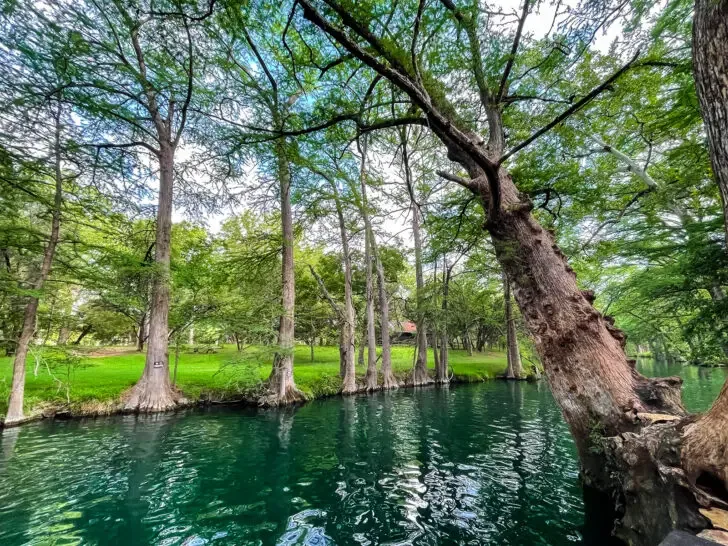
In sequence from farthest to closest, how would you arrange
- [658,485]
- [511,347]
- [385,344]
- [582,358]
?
[511,347], [385,344], [582,358], [658,485]

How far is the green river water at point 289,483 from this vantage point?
3.52 meters

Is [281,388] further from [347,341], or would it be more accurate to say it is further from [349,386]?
[347,341]

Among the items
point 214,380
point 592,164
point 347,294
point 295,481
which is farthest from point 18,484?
point 592,164

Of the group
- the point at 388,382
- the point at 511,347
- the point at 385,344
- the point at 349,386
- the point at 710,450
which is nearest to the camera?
the point at 710,450

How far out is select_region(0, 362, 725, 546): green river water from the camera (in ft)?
11.5

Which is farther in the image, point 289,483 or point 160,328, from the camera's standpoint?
point 160,328

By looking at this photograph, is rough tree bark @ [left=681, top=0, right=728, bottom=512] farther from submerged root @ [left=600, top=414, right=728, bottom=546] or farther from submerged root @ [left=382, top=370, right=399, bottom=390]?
submerged root @ [left=382, top=370, right=399, bottom=390]

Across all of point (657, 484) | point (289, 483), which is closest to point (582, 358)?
point (657, 484)

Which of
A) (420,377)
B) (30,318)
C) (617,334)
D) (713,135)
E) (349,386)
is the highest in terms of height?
(713,135)

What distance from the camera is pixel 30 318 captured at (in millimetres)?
8383

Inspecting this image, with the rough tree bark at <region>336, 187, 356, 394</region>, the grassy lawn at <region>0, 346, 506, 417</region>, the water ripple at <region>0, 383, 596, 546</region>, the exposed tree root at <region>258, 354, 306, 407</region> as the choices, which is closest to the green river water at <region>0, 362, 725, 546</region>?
the water ripple at <region>0, 383, 596, 546</region>

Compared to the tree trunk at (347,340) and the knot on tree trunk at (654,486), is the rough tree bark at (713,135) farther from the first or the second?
the tree trunk at (347,340)

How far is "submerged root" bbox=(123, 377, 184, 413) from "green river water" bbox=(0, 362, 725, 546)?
981 millimetres

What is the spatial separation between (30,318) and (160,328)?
10.5ft
